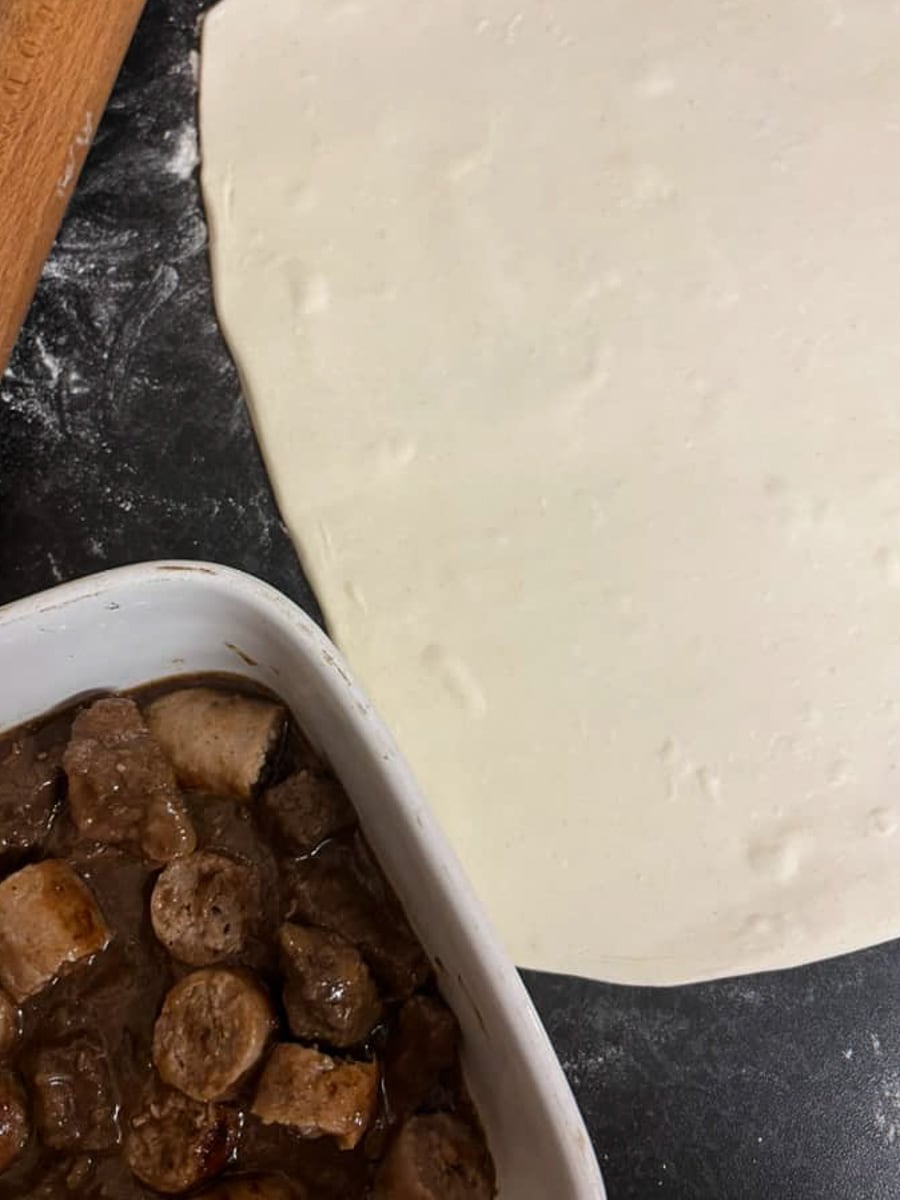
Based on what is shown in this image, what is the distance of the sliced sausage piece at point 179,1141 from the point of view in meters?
0.73

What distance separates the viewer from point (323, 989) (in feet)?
2.47

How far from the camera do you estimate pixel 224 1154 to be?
2.46ft

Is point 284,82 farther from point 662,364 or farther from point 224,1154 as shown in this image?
point 224,1154

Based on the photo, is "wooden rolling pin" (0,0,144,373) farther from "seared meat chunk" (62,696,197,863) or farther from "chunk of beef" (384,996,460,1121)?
"chunk of beef" (384,996,460,1121)

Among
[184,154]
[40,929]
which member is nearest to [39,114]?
[184,154]

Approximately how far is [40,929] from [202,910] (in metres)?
0.12

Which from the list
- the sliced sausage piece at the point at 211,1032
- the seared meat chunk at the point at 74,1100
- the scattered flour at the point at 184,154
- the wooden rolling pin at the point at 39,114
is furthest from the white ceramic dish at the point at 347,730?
the scattered flour at the point at 184,154

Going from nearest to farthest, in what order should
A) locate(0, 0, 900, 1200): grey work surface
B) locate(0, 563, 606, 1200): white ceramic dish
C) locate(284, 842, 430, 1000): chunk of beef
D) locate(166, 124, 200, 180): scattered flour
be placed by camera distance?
locate(0, 563, 606, 1200): white ceramic dish, locate(284, 842, 430, 1000): chunk of beef, locate(0, 0, 900, 1200): grey work surface, locate(166, 124, 200, 180): scattered flour

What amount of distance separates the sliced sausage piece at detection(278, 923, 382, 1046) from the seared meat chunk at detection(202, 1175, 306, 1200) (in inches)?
3.8

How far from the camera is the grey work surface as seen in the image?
103 cm

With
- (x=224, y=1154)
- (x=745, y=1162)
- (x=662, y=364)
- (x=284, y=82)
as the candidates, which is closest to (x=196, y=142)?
(x=284, y=82)

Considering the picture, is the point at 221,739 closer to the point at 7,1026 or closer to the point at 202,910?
the point at 202,910

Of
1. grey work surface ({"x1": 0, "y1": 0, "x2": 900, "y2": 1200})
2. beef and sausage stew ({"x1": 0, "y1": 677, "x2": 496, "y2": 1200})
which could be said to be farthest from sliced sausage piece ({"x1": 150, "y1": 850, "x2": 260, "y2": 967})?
grey work surface ({"x1": 0, "y1": 0, "x2": 900, "y2": 1200})

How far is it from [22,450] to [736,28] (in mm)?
1011
